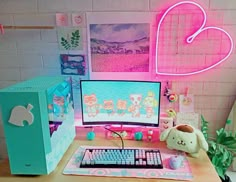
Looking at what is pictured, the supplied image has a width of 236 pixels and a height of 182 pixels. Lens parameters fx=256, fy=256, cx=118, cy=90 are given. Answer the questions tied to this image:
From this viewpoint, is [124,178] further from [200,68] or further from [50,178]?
[200,68]

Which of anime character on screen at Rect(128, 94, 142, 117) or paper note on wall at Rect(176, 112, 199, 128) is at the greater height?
anime character on screen at Rect(128, 94, 142, 117)

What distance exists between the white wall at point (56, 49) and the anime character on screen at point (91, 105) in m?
0.29

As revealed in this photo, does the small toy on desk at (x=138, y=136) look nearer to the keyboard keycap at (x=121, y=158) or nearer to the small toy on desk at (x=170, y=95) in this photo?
the keyboard keycap at (x=121, y=158)

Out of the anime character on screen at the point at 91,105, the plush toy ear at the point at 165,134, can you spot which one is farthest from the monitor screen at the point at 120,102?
the plush toy ear at the point at 165,134

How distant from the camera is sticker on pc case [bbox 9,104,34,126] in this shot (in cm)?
116

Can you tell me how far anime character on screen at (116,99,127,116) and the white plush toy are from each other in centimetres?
29

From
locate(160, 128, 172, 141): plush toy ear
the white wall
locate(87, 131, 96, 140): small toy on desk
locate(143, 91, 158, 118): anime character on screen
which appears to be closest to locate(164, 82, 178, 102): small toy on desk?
the white wall

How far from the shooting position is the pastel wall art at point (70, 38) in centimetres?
162

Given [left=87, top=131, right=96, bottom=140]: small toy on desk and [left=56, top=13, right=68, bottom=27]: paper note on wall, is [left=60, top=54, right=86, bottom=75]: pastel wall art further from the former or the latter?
[left=87, top=131, right=96, bottom=140]: small toy on desk

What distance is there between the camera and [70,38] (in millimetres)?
1629

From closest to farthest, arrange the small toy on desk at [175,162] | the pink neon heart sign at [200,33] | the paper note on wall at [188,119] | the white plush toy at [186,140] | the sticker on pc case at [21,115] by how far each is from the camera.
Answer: the sticker on pc case at [21,115]
the small toy on desk at [175,162]
the white plush toy at [186,140]
the pink neon heart sign at [200,33]
the paper note on wall at [188,119]

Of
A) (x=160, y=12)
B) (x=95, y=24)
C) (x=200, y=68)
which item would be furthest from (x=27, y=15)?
(x=200, y=68)

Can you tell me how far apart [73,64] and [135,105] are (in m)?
0.48

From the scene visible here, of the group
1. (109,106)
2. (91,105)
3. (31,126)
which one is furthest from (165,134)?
(31,126)
